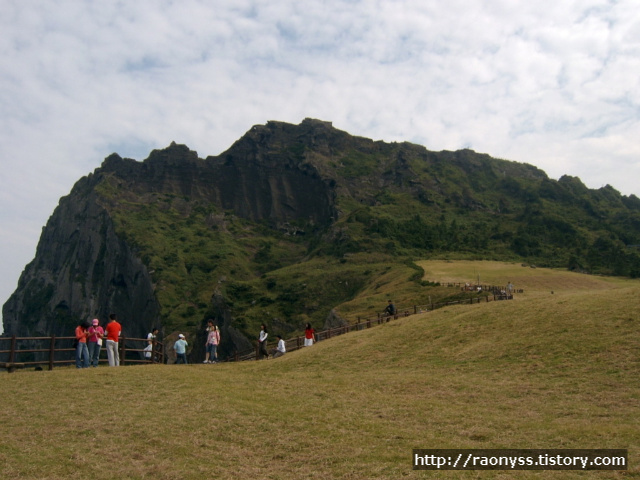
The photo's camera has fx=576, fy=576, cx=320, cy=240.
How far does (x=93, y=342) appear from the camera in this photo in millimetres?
23641

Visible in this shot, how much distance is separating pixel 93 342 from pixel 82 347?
780 mm

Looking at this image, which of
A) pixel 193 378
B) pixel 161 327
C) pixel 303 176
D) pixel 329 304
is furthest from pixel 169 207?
pixel 193 378

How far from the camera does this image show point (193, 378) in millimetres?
21578

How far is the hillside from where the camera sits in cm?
10017

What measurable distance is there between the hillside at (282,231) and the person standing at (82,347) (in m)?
48.8

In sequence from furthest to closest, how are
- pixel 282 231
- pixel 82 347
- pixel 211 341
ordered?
pixel 282 231 → pixel 211 341 → pixel 82 347

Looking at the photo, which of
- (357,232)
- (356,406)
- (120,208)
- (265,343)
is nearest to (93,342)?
(265,343)

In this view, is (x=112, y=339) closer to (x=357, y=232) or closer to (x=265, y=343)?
(x=265, y=343)

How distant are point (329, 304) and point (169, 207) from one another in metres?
91.6

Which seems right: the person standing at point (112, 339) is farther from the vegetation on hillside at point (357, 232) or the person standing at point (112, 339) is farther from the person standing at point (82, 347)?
the vegetation on hillside at point (357, 232)

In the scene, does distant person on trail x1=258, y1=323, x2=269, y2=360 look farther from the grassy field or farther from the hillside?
the hillside

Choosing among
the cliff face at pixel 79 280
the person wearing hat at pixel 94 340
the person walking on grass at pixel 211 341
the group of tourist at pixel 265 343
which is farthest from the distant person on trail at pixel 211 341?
the cliff face at pixel 79 280

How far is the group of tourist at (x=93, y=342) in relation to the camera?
2288 cm

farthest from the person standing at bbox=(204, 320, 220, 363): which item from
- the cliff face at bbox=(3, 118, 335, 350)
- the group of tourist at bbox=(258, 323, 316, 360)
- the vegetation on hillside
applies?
the cliff face at bbox=(3, 118, 335, 350)
